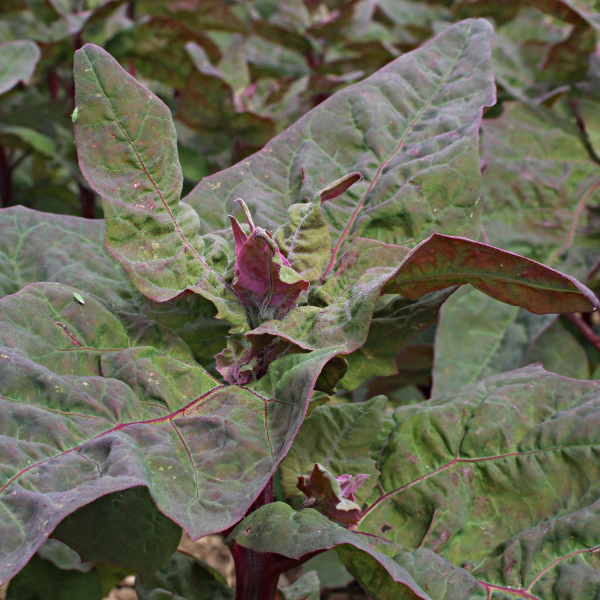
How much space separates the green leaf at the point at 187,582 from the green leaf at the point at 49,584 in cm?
29

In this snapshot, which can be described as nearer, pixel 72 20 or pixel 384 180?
pixel 384 180

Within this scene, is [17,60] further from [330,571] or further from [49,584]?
[330,571]

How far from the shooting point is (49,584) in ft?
4.67

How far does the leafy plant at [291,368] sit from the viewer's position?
747 mm

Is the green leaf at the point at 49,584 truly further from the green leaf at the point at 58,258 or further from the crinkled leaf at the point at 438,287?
the crinkled leaf at the point at 438,287

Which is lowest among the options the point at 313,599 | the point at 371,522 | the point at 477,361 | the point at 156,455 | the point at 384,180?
the point at 313,599

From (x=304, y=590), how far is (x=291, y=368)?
0.61 meters

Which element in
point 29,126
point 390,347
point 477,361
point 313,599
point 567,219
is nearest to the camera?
point 390,347

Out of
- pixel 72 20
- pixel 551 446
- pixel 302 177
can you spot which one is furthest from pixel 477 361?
pixel 72 20

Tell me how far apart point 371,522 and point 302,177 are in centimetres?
53

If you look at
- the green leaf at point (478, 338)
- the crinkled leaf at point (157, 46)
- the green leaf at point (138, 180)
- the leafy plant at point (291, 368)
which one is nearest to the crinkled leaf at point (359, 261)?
the leafy plant at point (291, 368)

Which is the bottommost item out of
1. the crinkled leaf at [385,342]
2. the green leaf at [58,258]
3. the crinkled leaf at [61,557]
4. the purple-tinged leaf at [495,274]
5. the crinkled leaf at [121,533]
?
the crinkled leaf at [61,557]

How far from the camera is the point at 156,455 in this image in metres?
0.74

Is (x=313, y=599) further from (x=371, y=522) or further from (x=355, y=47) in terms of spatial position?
(x=355, y=47)
